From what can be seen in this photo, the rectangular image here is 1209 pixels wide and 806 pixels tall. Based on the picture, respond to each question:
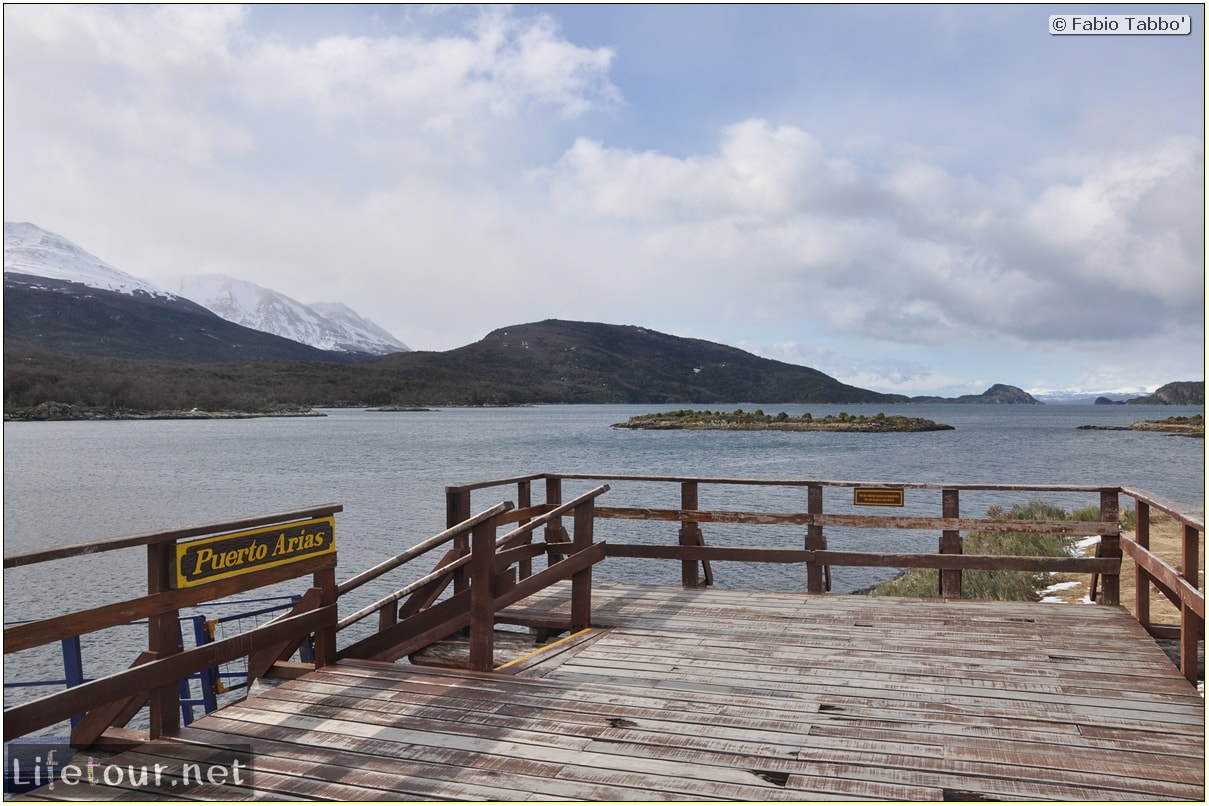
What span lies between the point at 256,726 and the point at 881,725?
3927 mm

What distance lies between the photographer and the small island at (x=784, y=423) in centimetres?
11438

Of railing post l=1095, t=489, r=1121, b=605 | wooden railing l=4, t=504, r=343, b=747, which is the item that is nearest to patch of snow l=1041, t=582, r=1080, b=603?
railing post l=1095, t=489, r=1121, b=605

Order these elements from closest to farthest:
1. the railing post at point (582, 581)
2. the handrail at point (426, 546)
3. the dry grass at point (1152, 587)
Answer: the handrail at point (426, 546) → the railing post at point (582, 581) → the dry grass at point (1152, 587)

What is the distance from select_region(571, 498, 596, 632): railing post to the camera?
770cm

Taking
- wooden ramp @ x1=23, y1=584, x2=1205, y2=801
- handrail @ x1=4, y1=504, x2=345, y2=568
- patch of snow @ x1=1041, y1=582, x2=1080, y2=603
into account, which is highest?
handrail @ x1=4, y1=504, x2=345, y2=568

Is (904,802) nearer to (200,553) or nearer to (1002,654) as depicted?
(1002,654)

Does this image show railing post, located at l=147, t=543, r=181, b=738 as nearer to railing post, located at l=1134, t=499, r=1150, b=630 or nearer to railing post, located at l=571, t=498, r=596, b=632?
railing post, located at l=571, t=498, r=596, b=632

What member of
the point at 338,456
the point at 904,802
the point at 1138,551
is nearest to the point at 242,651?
the point at 904,802

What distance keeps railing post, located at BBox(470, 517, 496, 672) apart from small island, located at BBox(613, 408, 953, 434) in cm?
10981

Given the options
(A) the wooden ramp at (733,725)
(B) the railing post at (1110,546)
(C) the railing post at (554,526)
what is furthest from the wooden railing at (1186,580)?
(C) the railing post at (554,526)

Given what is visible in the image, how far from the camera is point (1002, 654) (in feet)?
22.0

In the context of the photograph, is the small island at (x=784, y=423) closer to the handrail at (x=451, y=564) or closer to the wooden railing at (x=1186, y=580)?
the wooden railing at (x=1186, y=580)

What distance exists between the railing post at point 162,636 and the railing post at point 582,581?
11.8 feet

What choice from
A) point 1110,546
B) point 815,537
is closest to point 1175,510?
point 1110,546
